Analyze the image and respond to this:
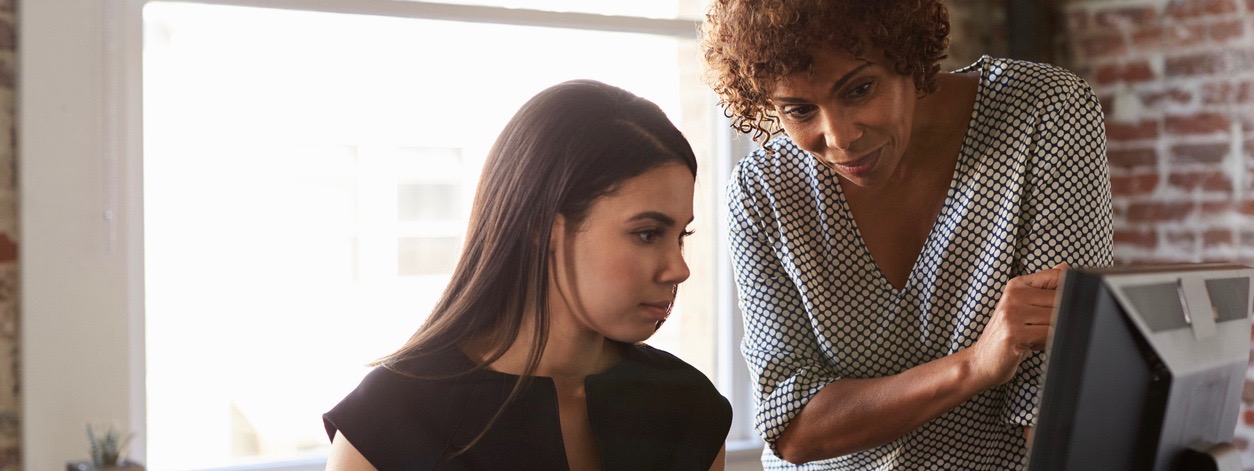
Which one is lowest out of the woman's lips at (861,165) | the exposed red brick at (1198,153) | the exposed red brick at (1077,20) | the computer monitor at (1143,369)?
the computer monitor at (1143,369)

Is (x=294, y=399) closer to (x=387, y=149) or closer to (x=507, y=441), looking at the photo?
(x=387, y=149)

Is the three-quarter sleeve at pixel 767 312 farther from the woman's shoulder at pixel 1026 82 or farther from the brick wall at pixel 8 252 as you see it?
the brick wall at pixel 8 252

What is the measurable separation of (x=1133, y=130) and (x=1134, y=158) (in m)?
0.07

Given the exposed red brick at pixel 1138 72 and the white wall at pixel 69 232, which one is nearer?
the white wall at pixel 69 232

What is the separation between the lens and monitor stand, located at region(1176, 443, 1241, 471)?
3.02ft

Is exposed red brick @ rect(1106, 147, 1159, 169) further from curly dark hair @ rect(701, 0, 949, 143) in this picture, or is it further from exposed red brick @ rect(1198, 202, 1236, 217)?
curly dark hair @ rect(701, 0, 949, 143)

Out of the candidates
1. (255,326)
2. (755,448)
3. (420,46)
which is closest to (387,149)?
(420,46)

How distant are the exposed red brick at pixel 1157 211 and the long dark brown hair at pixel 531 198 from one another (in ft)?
6.30

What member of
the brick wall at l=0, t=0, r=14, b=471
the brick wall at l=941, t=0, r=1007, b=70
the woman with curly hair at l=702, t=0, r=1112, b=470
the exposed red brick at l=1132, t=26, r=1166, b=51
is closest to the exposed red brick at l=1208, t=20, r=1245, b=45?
the exposed red brick at l=1132, t=26, r=1166, b=51

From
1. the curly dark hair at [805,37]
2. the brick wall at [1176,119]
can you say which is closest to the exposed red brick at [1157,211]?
the brick wall at [1176,119]

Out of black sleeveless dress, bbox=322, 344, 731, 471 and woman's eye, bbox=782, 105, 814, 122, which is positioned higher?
woman's eye, bbox=782, 105, 814, 122

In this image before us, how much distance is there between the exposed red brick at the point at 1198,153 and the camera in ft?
9.07

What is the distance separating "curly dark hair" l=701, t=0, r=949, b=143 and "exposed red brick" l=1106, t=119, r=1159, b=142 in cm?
163

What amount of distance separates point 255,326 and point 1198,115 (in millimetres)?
2261
